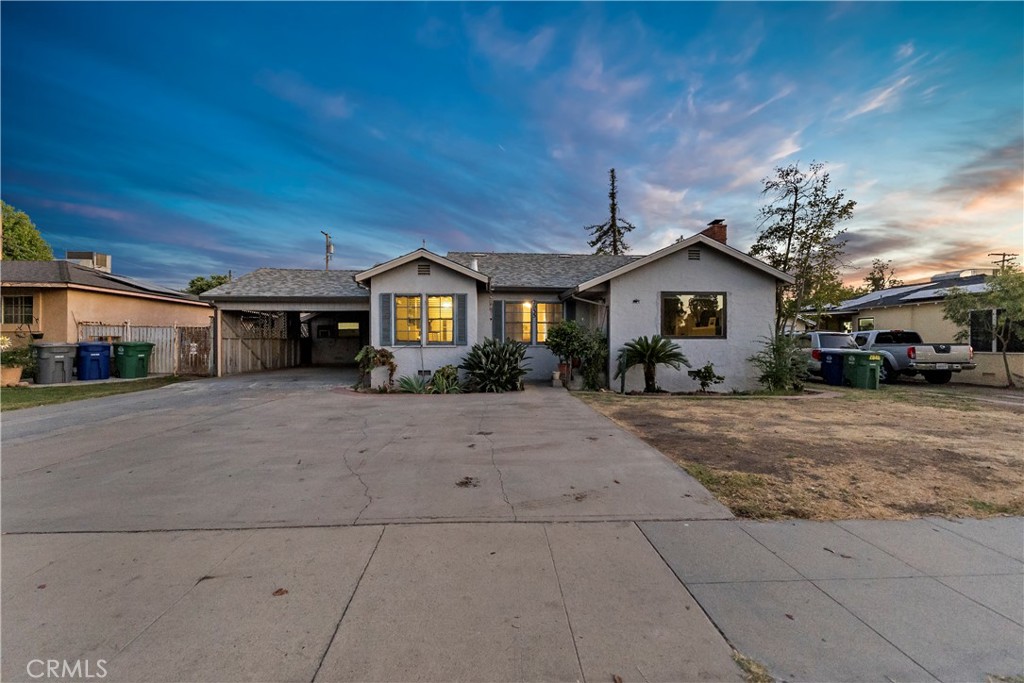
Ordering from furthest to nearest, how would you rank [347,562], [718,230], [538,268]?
1. [538,268]
2. [718,230]
3. [347,562]

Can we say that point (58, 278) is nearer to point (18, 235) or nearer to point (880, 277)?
point (18, 235)

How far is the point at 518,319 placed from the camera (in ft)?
47.5

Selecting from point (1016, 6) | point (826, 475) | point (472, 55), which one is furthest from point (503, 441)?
point (1016, 6)

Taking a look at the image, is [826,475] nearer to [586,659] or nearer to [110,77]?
[586,659]

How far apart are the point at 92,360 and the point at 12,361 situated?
1.81 meters

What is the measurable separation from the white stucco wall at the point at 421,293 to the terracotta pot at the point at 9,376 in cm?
1117

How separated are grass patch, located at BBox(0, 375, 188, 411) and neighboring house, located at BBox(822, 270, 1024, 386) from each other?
91.1ft

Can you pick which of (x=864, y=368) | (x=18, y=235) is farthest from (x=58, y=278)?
(x=864, y=368)

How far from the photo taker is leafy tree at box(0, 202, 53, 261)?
29.9 metres

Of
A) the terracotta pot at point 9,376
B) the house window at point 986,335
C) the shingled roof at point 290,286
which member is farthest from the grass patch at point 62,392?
the house window at point 986,335

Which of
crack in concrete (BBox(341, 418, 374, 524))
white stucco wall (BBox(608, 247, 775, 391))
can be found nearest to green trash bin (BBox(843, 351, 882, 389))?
white stucco wall (BBox(608, 247, 775, 391))

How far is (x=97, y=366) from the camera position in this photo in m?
14.3

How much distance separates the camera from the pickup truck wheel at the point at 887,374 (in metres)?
14.4

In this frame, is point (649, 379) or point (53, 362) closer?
point (649, 379)
